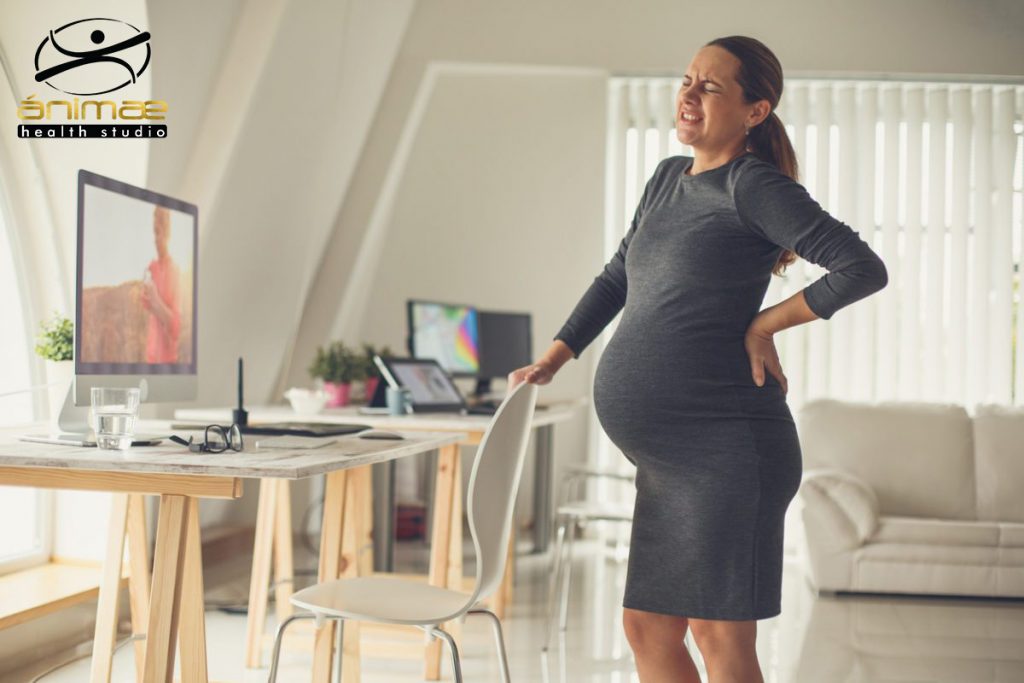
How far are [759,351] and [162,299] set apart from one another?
1.37 m

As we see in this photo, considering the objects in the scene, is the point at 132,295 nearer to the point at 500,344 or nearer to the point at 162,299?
the point at 162,299

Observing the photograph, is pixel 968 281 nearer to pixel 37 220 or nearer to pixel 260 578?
pixel 260 578

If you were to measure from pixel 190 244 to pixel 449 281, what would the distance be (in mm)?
3617

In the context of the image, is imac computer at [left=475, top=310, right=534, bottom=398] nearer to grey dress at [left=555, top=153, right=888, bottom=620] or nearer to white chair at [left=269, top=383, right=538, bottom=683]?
white chair at [left=269, top=383, right=538, bottom=683]

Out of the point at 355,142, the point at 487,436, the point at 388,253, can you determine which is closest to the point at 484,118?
the point at 388,253

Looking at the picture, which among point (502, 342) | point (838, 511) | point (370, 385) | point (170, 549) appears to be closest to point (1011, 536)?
point (838, 511)

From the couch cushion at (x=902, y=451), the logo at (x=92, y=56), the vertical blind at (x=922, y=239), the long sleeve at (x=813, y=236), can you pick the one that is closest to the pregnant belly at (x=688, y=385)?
the long sleeve at (x=813, y=236)

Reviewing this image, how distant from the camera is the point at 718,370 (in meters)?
1.71

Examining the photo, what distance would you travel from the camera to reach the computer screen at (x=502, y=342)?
4.80 meters

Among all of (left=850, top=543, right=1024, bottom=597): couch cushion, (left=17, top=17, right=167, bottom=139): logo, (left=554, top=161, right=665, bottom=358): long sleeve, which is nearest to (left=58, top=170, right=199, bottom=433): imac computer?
(left=17, top=17, right=167, bottom=139): logo

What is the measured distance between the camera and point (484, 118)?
20.0 feet

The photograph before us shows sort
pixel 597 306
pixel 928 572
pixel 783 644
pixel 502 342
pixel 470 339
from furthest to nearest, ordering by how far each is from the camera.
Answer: pixel 502 342 → pixel 470 339 → pixel 928 572 → pixel 783 644 → pixel 597 306

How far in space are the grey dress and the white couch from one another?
289 cm

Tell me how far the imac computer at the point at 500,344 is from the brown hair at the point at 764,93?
2.98 metres
